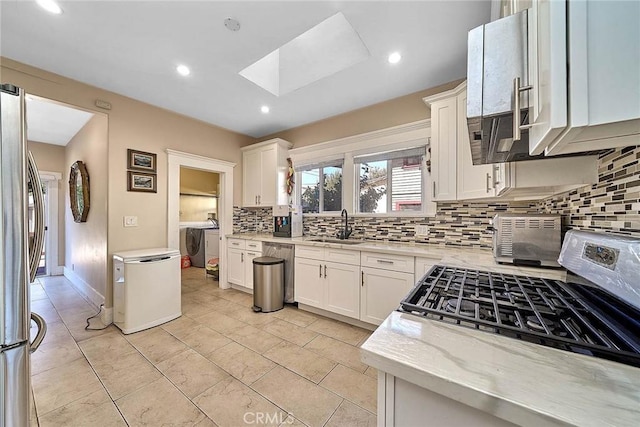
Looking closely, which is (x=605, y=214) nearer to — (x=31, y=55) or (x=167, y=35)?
(x=167, y=35)

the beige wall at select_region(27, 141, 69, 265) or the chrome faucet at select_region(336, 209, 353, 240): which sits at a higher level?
the beige wall at select_region(27, 141, 69, 265)

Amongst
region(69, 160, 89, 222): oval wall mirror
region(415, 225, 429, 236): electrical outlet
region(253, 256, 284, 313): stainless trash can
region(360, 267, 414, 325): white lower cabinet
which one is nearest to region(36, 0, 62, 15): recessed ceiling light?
region(69, 160, 89, 222): oval wall mirror

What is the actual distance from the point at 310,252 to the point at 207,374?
61.1 inches

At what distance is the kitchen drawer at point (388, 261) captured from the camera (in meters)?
2.28

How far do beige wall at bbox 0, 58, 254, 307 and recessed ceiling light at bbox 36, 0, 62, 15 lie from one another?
3.66ft

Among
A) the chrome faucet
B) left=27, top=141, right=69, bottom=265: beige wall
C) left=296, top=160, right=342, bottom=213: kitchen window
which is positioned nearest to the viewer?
the chrome faucet

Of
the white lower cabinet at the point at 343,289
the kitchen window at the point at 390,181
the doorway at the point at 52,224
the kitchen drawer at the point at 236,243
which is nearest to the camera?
the white lower cabinet at the point at 343,289

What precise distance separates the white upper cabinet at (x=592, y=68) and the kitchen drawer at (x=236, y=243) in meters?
3.73

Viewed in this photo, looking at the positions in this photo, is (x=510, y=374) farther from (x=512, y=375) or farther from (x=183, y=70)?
(x=183, y=70)

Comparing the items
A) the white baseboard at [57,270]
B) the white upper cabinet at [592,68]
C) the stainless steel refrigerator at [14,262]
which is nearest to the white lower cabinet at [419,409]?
the white upper cabinet at [592,68]

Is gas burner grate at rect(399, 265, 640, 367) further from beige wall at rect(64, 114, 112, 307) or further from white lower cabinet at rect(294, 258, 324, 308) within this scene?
beige wall at rect(64, 114, 112, 307)

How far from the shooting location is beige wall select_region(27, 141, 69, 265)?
4.60 meters

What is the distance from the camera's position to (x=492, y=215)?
7.86 feet

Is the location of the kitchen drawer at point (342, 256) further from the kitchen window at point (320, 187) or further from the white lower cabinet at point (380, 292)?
the kitchen window at point (320, 187)
